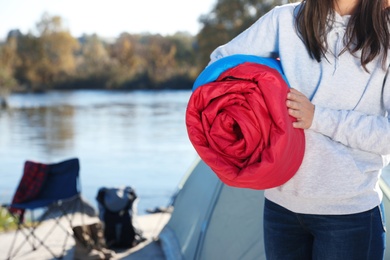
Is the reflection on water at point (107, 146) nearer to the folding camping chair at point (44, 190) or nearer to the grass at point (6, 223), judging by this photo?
the grass at point (6, 223)

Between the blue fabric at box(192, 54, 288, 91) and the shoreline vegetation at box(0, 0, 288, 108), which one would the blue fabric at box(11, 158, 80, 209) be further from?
the shoreline vegetation at box(0, 0, 288, 108)

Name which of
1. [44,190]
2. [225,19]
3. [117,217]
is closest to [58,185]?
[44,190]

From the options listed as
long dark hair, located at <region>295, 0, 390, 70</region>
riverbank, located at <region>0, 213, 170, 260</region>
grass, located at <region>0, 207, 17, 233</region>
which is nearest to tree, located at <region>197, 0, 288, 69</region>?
grass, located at <region>0, 207, 17, 233</region>

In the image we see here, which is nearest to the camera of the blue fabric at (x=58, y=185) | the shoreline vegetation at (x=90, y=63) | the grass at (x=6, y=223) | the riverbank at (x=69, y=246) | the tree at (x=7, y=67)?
the blue fabric at (x=58, y=185)

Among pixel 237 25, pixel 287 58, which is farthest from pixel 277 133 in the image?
pixel 237 25

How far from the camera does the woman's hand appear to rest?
135cm

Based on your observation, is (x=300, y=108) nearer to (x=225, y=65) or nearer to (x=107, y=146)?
(x=225, y=65)

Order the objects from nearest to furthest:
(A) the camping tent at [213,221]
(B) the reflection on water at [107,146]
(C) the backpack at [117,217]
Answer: (A) the camping tent at [213,221], (C) the backpack at [117,217], (B) the reflection on water at [107,146]

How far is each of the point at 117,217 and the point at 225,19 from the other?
2274 centimetres

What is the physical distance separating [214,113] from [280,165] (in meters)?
0.19

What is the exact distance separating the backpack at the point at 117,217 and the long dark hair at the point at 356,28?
342 cm

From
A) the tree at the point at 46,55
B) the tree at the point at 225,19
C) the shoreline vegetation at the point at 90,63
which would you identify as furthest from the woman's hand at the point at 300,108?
the tree at the point at 46,55

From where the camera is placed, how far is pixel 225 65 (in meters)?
1.40

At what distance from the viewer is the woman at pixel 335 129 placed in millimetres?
1343
